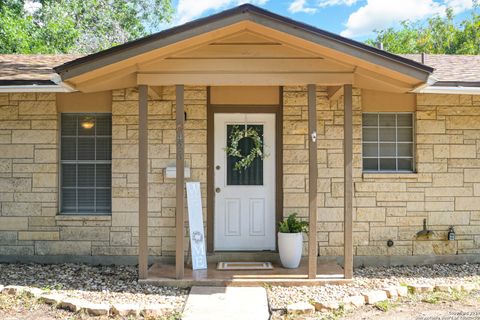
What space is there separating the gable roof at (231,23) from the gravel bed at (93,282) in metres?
2.60

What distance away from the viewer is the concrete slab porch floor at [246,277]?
5688 millimetres

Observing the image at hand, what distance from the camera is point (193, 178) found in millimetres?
6918

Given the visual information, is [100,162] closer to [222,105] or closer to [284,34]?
[222,105]

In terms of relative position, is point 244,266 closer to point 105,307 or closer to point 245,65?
point 105,307

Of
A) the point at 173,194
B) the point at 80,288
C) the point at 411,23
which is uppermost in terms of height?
the point at 411,23

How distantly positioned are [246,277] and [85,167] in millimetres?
3099

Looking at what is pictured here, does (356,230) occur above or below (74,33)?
below

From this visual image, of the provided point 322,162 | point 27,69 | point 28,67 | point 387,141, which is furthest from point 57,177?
point 387,141

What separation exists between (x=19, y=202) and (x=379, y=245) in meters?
5.50

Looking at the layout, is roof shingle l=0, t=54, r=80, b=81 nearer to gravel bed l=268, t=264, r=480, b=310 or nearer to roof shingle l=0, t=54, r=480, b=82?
roof shingle l=0, t=54, r=480, b=82

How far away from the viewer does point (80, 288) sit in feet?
18.3

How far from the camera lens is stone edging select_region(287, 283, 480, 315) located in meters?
4.73

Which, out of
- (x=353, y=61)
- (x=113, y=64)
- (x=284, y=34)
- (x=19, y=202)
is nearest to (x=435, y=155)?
(x=353, y=61)

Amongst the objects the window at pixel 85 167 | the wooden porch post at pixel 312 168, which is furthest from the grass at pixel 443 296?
the window at pixel 85 167
